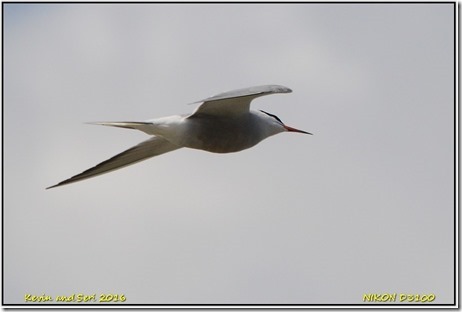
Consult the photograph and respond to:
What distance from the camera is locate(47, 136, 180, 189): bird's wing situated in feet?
44.8

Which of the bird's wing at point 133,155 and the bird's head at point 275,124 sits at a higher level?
the bird's head at point 275,124

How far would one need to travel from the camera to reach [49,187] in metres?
12.9

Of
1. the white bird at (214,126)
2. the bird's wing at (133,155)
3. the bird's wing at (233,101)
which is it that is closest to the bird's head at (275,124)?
the white bird at (214,126)

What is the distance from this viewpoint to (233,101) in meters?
12.0

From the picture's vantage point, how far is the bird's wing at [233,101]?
1134cm

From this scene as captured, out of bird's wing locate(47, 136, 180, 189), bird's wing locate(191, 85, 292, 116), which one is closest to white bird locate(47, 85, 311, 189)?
bird's wing locate(191, 85, 292, 116)

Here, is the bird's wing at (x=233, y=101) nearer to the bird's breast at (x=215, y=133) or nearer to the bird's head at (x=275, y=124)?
the bird's breast at (x=215, y=133)

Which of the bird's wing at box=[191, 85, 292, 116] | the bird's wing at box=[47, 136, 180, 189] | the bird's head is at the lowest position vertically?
the bird's wing at box=[47, 136, 180, 189]

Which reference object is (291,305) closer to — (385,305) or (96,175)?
(385,305)

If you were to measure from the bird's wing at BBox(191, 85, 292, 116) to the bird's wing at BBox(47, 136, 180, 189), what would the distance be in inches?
62.1

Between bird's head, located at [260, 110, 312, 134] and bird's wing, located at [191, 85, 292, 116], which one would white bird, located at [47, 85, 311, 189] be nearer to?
bird's wing, located at [191, 85, 292, 116]

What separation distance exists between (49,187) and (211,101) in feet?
8.40

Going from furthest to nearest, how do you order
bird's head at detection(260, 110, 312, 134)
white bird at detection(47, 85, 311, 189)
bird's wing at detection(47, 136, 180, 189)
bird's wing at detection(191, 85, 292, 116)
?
bird's wing at detection(47, 136, 180, 189) → bird's head at detection(260, 110, 312, 134) → white bird at detection(47, 85, 311, 189) → bird's wing at detection(191, 85, 292, 116)

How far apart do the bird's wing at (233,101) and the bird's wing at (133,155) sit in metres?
1.58
